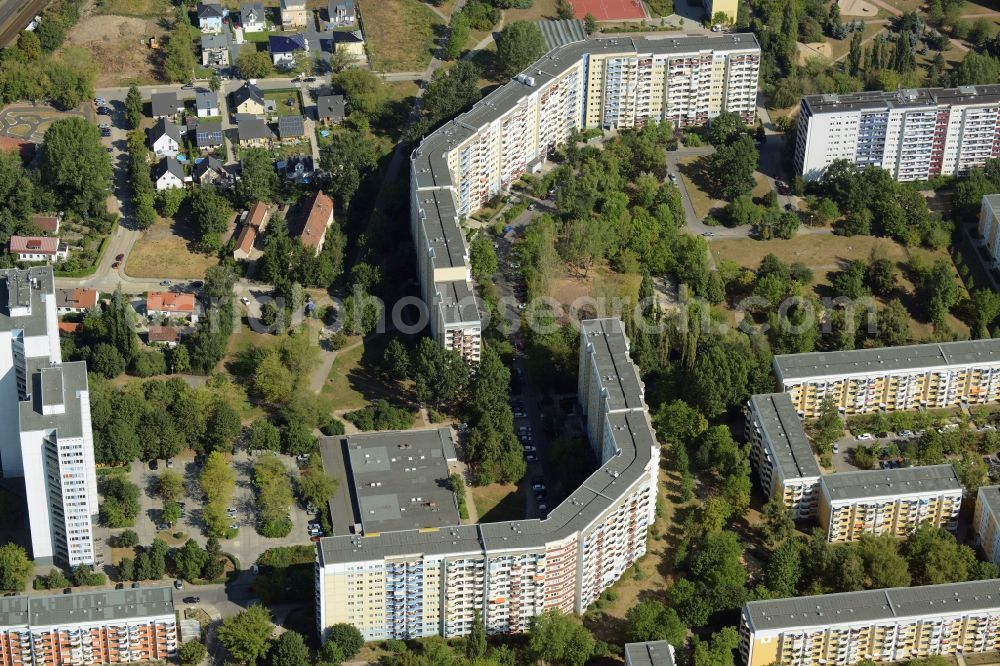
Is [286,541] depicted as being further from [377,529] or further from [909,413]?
[909,413]

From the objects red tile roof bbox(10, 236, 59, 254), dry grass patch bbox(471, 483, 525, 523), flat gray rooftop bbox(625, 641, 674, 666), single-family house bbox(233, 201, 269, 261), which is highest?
red tile roof bbox(10, 236, 59, 254)

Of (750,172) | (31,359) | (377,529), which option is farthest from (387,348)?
(750,172)

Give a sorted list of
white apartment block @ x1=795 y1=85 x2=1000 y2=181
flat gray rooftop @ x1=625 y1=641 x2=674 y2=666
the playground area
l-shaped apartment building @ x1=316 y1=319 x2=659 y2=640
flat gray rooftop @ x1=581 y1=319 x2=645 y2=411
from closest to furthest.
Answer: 1. flat gray rooftop @ x1=625 y1=641 x2=674 y2=666
2. l-shaped apartment building @ x1=316 y1=319 x2=659 y2=640
3. flat gray rooftop @ x1=581 y1=319 x2=645 y2=411
4. white apartment block @ x1=795 y1=85 x2=1000 y2=181
5. the playground area

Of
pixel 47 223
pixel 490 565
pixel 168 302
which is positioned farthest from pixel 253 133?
pixel 490 565

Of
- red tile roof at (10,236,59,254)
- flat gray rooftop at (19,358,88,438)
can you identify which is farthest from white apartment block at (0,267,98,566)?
red tile roof at (10,236,59,254)

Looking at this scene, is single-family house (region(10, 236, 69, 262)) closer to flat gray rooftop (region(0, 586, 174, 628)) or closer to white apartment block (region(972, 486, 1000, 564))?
flat gray rooftop (region(0, 586, 174, 628))

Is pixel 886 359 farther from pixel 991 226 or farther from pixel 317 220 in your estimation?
pixel 317 220
